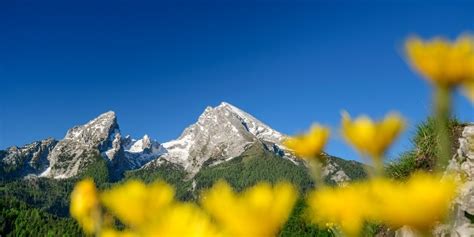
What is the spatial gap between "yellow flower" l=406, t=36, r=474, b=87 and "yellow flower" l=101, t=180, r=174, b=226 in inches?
34.3

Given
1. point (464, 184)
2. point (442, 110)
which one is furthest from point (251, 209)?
point (464, 184)

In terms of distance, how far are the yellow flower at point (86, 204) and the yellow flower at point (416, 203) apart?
54.1 inches

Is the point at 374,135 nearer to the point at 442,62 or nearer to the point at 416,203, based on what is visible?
the point at 442,62

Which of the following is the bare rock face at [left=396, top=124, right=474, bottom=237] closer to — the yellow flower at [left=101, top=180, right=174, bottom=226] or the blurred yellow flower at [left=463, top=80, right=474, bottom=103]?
the blurred yellow flower at [left=463, top=80, right=474, bottom=103]

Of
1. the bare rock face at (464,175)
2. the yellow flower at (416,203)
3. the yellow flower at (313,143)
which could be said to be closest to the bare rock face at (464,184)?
the bare rock face at (464,175)

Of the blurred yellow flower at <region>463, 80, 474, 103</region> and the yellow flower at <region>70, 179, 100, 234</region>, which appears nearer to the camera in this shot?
the blurred yellow flower at <region>463, 80, 474, 103</region>

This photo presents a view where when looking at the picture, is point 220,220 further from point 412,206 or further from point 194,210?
point 412,206

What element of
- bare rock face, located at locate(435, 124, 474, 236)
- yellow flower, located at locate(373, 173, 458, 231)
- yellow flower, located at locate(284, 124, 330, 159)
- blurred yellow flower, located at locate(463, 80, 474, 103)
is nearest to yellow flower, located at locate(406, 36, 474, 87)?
blurred yellow flower, located at locate(463, 80, 474, 103)

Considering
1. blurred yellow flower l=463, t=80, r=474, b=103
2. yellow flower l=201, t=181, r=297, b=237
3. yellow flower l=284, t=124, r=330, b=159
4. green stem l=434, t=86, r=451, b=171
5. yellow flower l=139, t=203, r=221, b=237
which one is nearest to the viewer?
yellow flower l=139, t=203, r=221, b=237

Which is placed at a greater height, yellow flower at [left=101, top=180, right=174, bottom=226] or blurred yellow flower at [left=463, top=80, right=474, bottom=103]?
blurred yellow flower at [left=463, top=80, right=474, bottom=103]

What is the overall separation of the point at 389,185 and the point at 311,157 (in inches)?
66.8

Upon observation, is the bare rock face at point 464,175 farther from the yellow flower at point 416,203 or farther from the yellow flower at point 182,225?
the yellow flower at point 182,225

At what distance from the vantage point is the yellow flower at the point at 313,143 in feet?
9.32

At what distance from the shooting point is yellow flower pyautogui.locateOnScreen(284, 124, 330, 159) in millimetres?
2842
